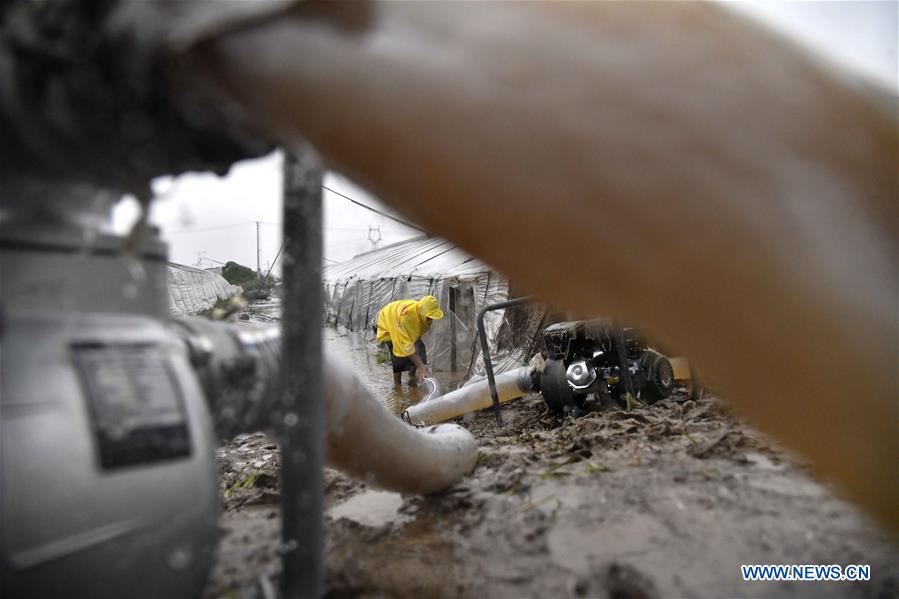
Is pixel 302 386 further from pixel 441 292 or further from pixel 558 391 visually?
pixel 441 292

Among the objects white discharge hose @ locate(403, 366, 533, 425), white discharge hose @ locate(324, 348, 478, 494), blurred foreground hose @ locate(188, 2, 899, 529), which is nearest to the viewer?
blurred foreground hose @ locate(188, 2, 899, 529)

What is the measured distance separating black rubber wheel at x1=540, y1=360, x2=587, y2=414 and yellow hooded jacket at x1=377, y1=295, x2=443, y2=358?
388 cm

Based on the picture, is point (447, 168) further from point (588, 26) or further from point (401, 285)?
point (401, 285)

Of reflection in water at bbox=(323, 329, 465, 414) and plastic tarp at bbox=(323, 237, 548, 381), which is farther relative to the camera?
plastic tarp at bbox=(323, 237, 548, 381)

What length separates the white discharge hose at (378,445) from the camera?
1.64 metres

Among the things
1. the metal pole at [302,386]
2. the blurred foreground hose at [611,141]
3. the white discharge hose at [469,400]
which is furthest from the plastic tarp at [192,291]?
the blurred foreground hose at [611,141]

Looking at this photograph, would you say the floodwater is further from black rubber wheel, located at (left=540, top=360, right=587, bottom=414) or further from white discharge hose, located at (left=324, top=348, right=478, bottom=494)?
black rubber wheel, located at (left=540, top=360, right=587, bottom=414)

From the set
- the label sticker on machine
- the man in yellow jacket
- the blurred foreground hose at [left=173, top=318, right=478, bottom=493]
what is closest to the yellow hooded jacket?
the man in yellow jacket

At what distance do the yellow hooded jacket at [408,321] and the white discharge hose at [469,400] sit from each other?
10.6 feet

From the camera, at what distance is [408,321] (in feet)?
27.0

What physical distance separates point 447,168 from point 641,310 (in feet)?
1.20

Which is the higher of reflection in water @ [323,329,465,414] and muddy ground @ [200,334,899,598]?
muddy ground @ [200,334,899,598]

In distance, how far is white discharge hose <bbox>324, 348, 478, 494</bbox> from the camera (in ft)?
5.39

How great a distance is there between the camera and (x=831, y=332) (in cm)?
89
